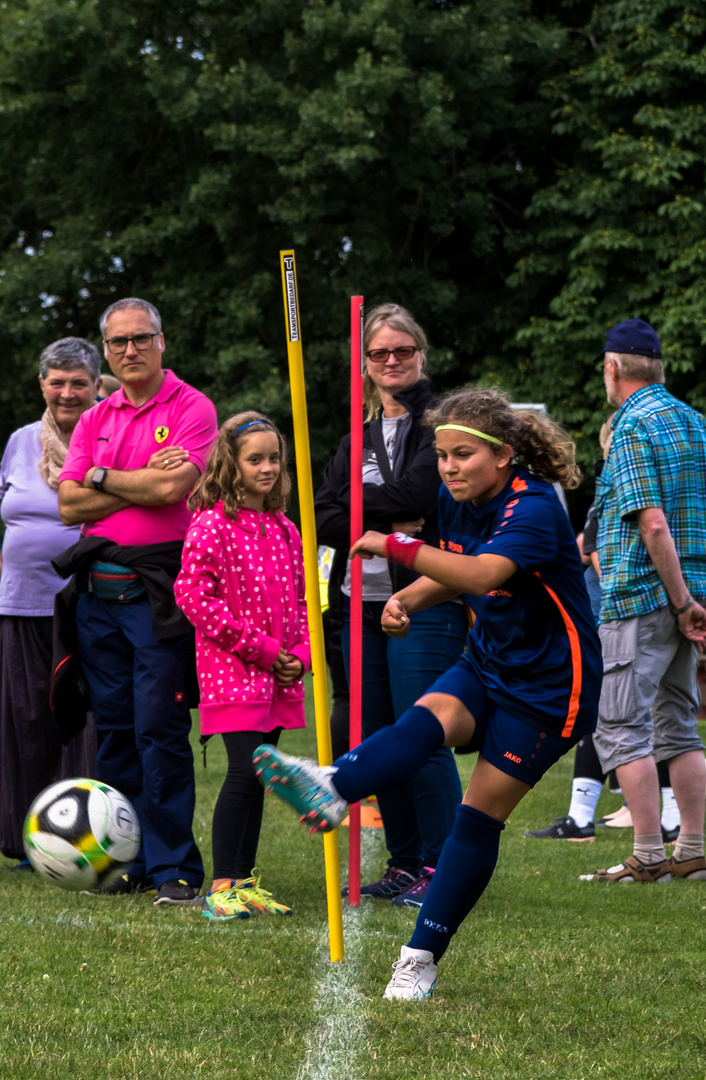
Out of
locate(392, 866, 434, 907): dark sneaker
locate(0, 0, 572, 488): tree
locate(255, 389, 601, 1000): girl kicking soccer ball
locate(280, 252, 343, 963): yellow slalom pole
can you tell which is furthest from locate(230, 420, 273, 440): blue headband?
locate(0, 0, 572, 488): tree

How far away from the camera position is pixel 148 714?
17.2 ft

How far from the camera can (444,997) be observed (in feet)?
11.9

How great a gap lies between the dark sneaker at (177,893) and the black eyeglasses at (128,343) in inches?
83.4

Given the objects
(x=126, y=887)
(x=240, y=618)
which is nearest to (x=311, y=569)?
(x=240, y=618)

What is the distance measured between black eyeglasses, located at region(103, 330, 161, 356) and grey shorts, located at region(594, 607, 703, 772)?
2.31 metres

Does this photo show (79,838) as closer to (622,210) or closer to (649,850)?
(649,850)

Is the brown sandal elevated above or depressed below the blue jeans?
below

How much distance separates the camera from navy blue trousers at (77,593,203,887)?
206 inches

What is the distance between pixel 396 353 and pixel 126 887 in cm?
245

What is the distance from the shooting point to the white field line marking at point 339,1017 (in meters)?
3.03

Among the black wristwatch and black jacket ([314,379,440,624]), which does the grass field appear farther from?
the black wristwatch

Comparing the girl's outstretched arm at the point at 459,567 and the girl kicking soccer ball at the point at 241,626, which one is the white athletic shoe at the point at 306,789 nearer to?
the girl's outstretched arm at the point at 459,567

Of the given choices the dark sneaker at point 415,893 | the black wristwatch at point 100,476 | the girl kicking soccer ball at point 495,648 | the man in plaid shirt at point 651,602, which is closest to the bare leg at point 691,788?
the man in plaid shirt at point 651,602

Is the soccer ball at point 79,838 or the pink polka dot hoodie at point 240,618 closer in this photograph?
the soccer ball at point 79,838
